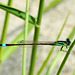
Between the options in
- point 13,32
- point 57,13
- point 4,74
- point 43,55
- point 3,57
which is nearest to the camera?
point 3,57

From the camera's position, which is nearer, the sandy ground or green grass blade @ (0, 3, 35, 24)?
green grass blade @ (0, 3, 35, 24)

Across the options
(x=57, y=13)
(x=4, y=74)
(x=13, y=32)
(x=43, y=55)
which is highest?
(x=57, y=13)

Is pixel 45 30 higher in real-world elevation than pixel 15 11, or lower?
lower

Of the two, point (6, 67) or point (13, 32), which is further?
point (13, 32)

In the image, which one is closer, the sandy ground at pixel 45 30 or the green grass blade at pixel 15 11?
the green grass blade at pixel 15 11

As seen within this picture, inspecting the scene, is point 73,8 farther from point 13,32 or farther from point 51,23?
point 13,32

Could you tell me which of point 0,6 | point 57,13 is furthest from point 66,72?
point 0,6

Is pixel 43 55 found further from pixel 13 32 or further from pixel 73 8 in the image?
pixel 73 8

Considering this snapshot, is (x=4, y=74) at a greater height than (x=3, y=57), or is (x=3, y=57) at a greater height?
(x=3, y=57)

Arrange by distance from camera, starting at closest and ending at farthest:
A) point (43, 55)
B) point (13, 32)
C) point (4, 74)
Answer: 1. point (4, 74)
2. point (43, 55)
3. point (13, 32)

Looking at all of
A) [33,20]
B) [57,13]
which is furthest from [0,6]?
[57,13]

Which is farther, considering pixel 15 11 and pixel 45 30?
pixel 45 30
